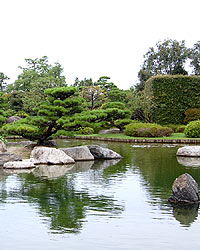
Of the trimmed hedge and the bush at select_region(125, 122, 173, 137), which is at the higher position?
the trimmed hedge

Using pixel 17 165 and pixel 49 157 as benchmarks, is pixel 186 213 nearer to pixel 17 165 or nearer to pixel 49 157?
pixel 17 165

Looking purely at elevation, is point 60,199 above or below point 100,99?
below

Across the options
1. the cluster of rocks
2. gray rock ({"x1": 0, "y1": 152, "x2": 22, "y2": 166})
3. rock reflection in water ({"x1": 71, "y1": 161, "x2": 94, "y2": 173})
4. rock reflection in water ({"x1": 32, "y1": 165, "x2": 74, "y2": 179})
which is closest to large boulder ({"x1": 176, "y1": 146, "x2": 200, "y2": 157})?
the cluster of rocks

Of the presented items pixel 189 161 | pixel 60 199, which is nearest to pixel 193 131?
pixel 189 161

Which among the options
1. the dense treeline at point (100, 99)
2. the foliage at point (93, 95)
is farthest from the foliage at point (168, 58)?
the foliage at point (93, 95)

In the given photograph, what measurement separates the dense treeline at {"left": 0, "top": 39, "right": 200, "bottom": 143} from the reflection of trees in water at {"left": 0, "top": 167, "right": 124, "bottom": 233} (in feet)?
20.4

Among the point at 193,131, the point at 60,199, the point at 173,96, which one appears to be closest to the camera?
the point at 60,199

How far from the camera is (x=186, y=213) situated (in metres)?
7.37

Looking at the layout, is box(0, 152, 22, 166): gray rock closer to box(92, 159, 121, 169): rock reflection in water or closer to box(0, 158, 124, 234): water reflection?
box(0, 158, 124, 234): water reflection

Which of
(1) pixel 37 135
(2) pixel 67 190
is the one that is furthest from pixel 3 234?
(1) pixel 37 135

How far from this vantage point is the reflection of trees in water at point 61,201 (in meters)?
6.87

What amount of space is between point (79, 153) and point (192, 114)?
16688mm

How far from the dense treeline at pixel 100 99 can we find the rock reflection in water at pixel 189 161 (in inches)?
151

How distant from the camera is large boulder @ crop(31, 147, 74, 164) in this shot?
13633 millimetres
